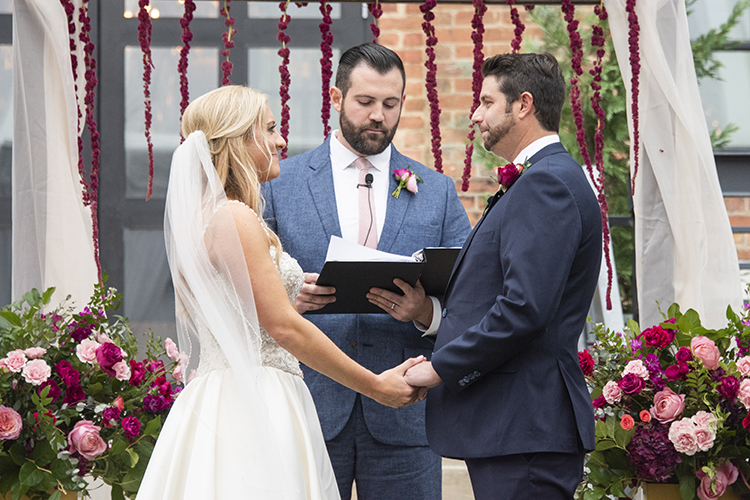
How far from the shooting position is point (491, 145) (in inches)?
76.7

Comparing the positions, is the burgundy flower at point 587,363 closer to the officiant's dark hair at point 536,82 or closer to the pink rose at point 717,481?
the pink rose at point 717,481

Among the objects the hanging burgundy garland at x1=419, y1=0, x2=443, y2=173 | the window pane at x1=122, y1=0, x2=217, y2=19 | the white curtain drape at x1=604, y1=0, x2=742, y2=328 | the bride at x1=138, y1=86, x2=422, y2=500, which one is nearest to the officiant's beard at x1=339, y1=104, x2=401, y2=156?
the hanging burgundy garland at x1=419, y1=0, x2=443, y2=173

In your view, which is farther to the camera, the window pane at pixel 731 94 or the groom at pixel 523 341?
the window pane at pixel 731 94

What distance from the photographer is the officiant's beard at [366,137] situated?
236 cm

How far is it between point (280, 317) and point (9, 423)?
0.90 metres

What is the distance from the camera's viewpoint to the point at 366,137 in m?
2.36

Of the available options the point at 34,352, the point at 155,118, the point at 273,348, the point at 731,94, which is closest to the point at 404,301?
the point at 273,348

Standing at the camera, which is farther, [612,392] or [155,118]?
[155,118]

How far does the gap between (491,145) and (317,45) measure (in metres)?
2.25

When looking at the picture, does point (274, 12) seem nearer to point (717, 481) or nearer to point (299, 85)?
point (299, 85)

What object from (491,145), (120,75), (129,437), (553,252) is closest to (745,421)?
(553,252)

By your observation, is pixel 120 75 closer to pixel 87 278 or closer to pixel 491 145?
pixel 87 278

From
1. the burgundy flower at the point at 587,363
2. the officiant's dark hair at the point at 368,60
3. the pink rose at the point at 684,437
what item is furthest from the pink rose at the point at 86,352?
the pink rose at the point at 684,437

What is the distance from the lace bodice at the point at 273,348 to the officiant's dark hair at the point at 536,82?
0.71 m
